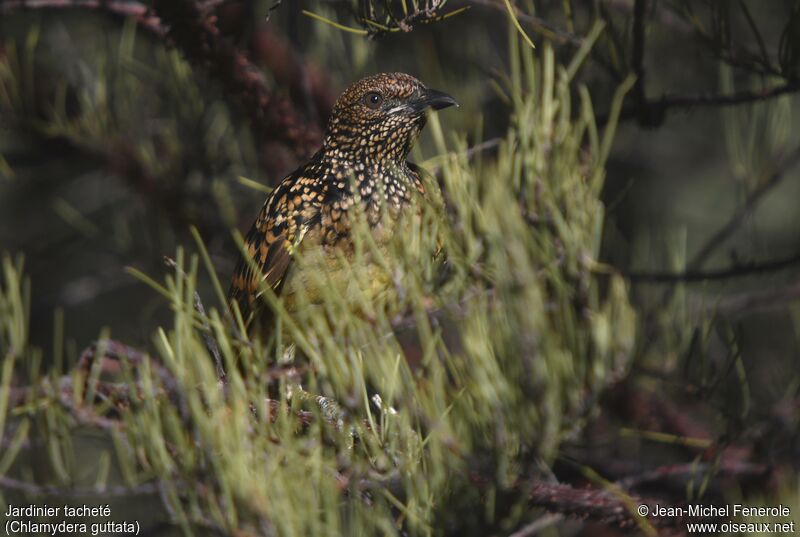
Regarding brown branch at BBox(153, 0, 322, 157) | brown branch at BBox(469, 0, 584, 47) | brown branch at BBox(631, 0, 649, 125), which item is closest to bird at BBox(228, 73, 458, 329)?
brown branch at BBox(153, 0, 322, 157)

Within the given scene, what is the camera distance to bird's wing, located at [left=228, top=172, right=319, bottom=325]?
2916 mm

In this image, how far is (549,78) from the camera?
5.82 ft

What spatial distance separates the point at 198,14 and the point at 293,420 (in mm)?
1241

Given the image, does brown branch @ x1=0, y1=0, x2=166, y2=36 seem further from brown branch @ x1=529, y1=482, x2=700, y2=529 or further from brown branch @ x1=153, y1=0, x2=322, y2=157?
brown branch @ x1=529, y1=482, x2=700, y2=529

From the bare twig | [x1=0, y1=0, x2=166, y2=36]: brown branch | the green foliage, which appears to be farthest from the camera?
[x1=0, y1=0, x2=166, y2=36]: brown branch

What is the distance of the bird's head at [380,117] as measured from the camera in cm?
289

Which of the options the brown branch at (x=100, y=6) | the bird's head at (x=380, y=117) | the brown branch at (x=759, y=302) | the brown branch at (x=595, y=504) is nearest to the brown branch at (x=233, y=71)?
the bird's head at (x=380, y=117)

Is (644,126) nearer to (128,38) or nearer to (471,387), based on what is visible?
(471,387)

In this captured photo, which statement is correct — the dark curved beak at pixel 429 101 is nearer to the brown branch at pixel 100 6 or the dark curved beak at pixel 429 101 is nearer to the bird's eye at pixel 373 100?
the bird's eye at pixel 373 100

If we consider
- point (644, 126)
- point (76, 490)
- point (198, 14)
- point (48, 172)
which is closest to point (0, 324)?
point (76, 490)

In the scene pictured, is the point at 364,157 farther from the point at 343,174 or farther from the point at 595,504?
the point at 595,504

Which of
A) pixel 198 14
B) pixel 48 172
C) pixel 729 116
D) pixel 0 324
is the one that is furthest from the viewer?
pixel 48 172

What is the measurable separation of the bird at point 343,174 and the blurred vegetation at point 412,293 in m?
0.15

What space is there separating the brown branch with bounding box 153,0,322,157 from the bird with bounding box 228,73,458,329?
11cm
